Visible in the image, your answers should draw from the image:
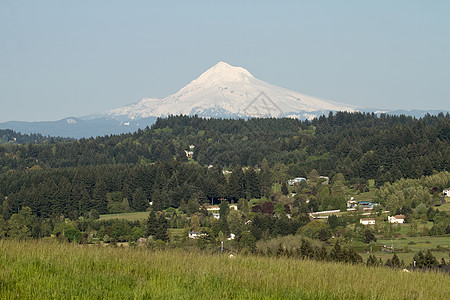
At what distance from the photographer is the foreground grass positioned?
497 inches

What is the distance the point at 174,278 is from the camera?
13.8 meters

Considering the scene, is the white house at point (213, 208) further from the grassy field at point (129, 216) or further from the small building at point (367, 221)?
the small building at point (367, 221)

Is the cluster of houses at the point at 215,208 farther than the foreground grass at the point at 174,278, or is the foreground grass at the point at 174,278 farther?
the cluster of houses at the point at 215,208

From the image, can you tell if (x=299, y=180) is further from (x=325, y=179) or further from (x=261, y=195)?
(x=261, y=195)

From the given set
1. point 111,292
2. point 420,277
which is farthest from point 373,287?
point 111,292

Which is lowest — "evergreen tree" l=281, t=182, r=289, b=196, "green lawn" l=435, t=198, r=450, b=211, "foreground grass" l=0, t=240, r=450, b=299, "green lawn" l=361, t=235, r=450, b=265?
"green lawn" l=361, t=235, r=450, b=265

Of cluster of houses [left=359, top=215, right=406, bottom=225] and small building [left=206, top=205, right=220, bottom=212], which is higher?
cluster of houses [left=359, top=215, right=406, bottom=225]

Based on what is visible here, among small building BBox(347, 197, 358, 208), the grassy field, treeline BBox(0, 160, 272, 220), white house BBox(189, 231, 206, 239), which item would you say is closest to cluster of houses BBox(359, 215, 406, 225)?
small building BBox(347, 197, 358, 208)

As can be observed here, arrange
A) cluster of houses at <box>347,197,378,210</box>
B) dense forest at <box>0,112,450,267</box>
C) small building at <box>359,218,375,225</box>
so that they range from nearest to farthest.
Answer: dense forest at <box>0,112,450,267</box> → small building at <box>359,218,375,225</box> → cluster of houses at <box>347,197,378,210</box>

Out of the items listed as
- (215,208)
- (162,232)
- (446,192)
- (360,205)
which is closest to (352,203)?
(360,205)

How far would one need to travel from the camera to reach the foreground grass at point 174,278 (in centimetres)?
1262

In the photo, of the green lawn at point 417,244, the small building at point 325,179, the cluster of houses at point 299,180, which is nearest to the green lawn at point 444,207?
the green lawn at point 417,244

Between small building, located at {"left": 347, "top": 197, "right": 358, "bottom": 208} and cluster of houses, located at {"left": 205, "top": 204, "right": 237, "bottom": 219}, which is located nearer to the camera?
small building, located at {"left": 347, "top": 197, "right": 358, "bottom": 208}

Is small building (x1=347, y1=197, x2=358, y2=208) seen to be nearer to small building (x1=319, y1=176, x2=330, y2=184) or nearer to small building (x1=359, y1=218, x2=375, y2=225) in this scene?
small building (x1=359, y1=218, x2=375, y2=225)
